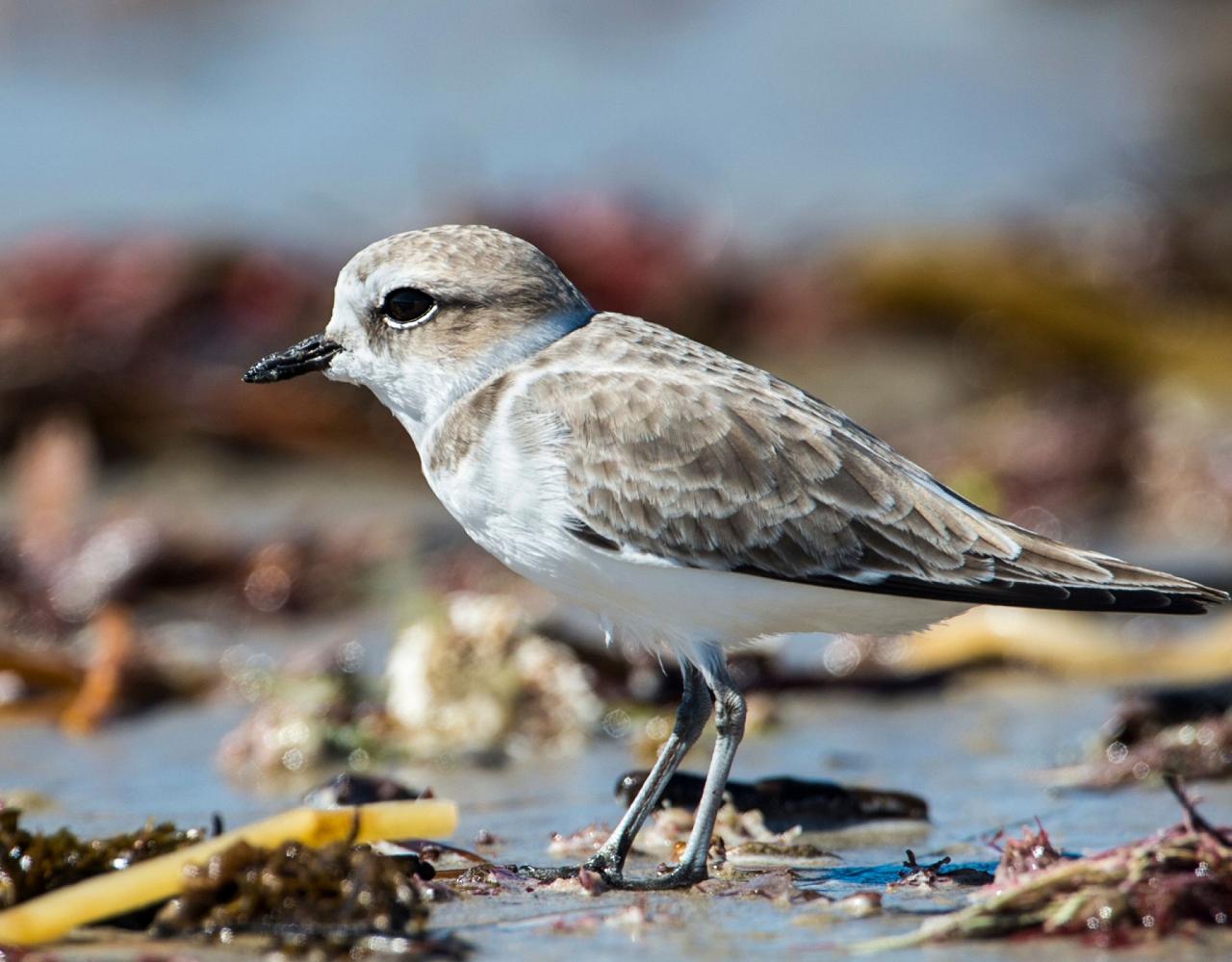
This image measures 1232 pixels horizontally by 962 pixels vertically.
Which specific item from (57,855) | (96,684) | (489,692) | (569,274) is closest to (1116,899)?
(57,855)

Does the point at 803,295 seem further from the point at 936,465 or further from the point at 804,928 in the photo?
the point at 804,928

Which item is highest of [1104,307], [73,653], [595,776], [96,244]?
[96,244]

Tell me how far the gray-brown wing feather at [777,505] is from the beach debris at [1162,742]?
92cm

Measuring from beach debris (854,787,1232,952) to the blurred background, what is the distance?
1.77 meters

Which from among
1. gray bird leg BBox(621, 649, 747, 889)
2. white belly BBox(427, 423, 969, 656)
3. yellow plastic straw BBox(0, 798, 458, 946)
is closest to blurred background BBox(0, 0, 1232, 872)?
gray bird leg BBox(621, 649, 747, 889)

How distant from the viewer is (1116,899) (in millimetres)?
3729

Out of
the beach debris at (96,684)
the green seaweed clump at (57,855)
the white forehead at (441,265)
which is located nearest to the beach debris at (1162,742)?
the white forehead at (441,265)

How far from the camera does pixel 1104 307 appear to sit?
12484 millimetres

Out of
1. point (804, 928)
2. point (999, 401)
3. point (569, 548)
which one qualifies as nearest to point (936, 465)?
point (999, 401)

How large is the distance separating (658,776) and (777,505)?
80 cm

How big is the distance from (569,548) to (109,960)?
1.62m

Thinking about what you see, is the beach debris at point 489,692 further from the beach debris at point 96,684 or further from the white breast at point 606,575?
the white breast at point 606,575

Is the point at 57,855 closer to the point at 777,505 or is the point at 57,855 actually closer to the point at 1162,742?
the point at 777,505

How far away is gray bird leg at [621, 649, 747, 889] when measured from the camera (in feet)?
14.7
